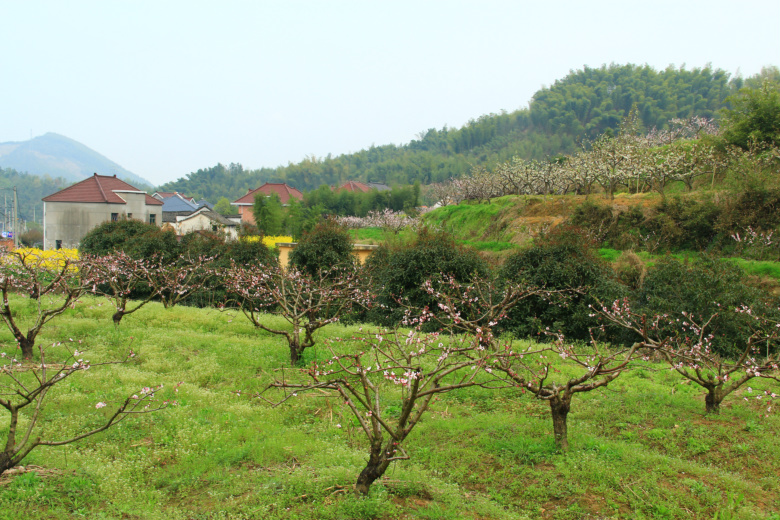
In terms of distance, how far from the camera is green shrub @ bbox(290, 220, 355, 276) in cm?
1677

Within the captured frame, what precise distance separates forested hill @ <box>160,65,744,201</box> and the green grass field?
68283mm

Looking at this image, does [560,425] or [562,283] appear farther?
[562,283]

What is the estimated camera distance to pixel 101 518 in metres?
4.02

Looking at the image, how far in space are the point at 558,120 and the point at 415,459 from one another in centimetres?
8806

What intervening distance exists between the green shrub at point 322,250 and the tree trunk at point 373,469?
41.3ft

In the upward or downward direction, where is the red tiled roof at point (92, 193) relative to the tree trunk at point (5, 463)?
upward

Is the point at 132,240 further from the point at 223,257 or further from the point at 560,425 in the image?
the point at 560,425

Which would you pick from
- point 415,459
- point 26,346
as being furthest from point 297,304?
point 415,459

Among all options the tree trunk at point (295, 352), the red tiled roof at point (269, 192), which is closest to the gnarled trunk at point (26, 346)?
the tree trunk at point (295, 352)

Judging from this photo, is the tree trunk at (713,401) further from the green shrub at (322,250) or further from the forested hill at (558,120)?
the forested hill at (558,120)

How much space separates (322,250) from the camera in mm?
17000

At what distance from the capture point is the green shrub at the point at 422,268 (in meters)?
12.9

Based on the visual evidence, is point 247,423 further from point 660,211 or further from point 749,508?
point 660,211

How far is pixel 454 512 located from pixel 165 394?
15.7 feet
